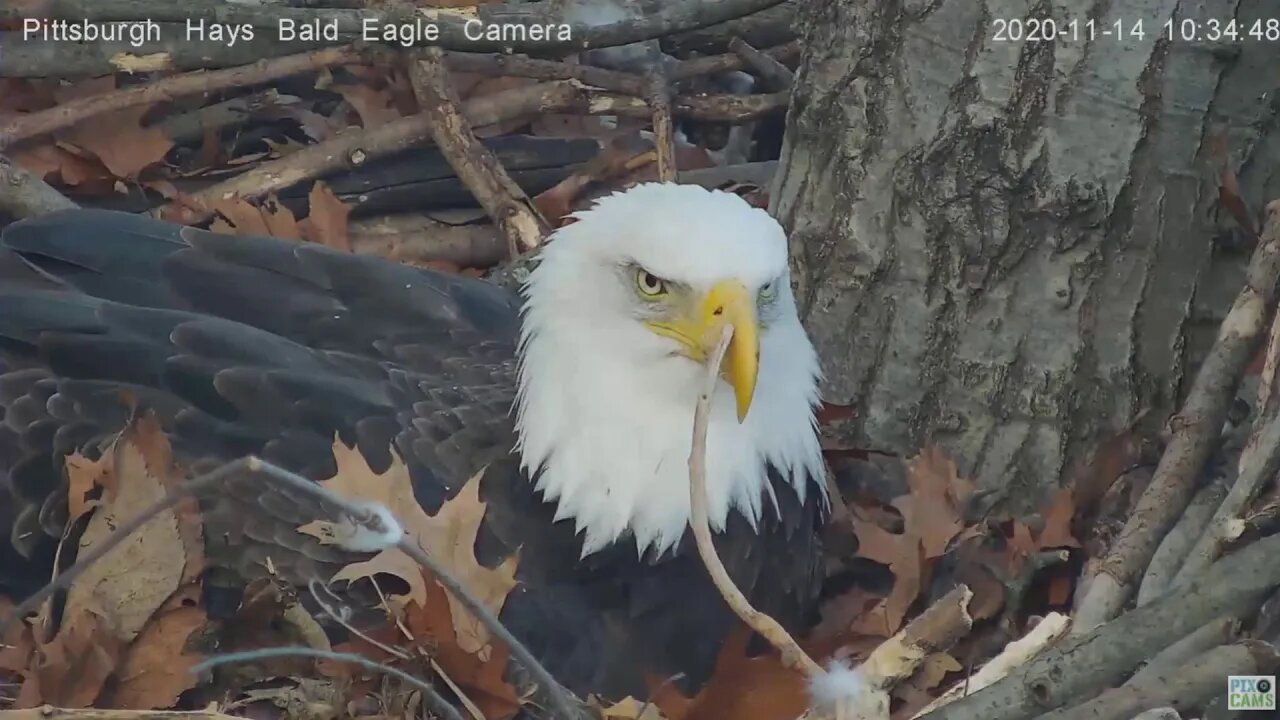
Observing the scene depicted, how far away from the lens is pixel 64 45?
3.94 metres

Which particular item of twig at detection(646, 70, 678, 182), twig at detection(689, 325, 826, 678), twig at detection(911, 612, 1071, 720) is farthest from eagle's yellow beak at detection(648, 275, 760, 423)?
twig at detection(646, 70, 678, 182)

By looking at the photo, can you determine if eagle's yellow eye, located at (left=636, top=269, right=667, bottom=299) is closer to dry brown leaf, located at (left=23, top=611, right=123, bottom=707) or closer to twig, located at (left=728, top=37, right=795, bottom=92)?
dry brown leaf, located at (left=23, top=611, right=123, bottom=707)

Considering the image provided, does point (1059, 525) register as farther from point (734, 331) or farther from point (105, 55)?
point (105, 55)

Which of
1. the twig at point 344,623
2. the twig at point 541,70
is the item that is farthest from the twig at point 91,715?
the twig at point 541,70

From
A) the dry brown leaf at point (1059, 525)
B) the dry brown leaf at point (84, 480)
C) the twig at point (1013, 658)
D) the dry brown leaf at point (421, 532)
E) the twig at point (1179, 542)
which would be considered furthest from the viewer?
the dry brown leaf at point (1059, 525)

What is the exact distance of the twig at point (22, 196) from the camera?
3588 mm

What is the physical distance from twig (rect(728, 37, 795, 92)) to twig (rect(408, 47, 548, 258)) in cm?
79

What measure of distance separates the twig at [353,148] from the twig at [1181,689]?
245 centimetres

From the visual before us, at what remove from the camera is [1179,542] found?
2.47 metres

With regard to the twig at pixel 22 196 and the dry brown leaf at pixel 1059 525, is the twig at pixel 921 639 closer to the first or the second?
the dry brown leaf at pixel 1059 525

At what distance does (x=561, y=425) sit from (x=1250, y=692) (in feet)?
4.05

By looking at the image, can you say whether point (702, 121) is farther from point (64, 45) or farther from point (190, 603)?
point (190, 603)

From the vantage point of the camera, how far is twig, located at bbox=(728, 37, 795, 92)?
4.24 m

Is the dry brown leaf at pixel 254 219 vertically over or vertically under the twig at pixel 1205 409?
under
